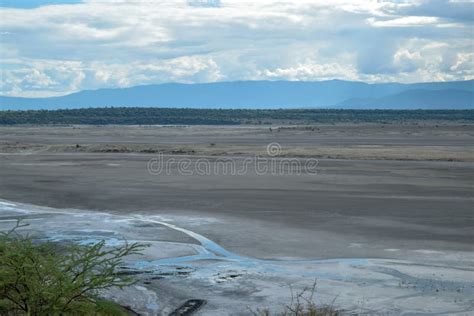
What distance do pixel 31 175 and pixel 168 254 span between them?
2029 cm

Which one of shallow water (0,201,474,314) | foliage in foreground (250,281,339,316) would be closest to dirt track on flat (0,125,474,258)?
shallow water (0,201,474,314)

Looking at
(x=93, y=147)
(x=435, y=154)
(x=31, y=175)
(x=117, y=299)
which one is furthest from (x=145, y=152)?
(x=117, y=299)

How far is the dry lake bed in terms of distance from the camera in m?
13.1

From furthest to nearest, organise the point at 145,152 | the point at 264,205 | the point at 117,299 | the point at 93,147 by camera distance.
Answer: the point at 93,147
the point at 145,152
the point at 264,205
the point at 117,299

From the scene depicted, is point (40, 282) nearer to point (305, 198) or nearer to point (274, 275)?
point (274, 275)

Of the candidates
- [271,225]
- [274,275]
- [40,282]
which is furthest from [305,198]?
[40,282]

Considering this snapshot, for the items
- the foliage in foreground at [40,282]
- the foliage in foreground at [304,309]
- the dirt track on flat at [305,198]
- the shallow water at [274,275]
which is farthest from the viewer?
the dirt track on flat at [305,198]

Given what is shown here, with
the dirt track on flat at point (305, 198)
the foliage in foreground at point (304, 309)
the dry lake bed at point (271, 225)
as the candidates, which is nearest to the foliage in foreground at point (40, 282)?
the foliage in foreground at point (304, 309)

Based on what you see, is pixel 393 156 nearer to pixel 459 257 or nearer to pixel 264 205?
pixel 264 205

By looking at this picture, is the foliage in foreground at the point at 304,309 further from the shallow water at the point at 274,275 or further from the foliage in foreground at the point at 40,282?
the foliage in foreground at the point at 40,282

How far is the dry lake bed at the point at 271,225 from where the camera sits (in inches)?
515

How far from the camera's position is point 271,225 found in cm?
2006

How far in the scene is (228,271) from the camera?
1477 centimetres

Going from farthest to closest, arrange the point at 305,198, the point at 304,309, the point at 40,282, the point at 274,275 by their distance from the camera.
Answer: the point at 305,198 → the point at 274,275 → the point at 304,309 → the point at 40,282
